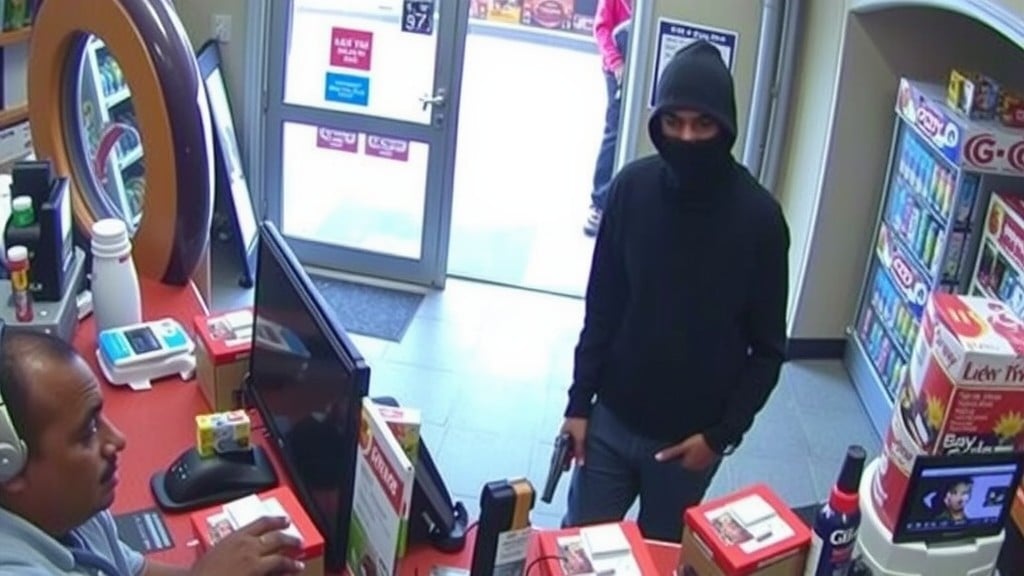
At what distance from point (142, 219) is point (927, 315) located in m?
1.91

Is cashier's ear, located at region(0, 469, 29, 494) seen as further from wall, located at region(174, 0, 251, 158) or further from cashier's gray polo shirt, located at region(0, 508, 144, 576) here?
wall, located at region(174, 0, 251, 158)

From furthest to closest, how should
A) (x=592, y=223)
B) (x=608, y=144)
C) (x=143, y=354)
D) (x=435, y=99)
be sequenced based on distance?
(x=592, y=223) < (x=608, y=144) < (x=435, y=99) < (x=143, y=354)

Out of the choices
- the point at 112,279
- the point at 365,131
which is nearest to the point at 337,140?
the point at 365,131

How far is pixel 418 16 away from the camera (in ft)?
15.3

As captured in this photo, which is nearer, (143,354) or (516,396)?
(143,354)

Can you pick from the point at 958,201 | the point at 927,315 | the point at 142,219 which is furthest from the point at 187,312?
the point at 958,201

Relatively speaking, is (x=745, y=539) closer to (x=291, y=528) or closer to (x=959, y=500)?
(x=959, y=500)

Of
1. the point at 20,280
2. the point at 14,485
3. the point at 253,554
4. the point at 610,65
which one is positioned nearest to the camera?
the point at 14,485

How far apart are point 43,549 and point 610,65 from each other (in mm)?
4291

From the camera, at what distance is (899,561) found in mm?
2072

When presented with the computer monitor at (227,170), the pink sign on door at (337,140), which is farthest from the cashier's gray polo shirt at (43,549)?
the pink sign on door at (337,140)

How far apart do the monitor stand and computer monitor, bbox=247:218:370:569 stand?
0.97 metres

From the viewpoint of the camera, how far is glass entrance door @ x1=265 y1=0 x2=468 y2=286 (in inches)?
187

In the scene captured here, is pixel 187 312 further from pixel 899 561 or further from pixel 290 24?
pixel 290 24
